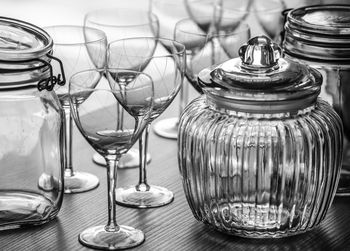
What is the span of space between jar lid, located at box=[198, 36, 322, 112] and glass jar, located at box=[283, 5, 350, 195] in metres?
0.13

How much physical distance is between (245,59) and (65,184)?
1.14ft

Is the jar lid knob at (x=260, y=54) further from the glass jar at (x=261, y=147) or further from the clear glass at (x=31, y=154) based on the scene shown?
the clear glass at (x=31, y=154)

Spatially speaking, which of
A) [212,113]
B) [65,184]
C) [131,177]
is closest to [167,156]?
[131,177]

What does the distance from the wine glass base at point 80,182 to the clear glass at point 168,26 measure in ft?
0.72

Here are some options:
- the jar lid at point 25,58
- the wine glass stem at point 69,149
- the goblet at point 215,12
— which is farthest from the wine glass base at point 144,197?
the goblet at point 215,12

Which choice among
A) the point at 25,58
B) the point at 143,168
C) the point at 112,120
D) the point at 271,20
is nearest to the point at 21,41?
the point at 25,58

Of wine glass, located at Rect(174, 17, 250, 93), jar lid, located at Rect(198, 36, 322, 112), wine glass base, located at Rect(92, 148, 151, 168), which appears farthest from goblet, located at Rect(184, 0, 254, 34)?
jar lid, located at Rect(198, 36, 322, 112)

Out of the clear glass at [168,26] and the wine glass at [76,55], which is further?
the clear glass at [168,26]

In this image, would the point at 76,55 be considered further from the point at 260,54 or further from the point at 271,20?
the point at 271,20

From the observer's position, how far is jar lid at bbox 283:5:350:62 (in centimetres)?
142

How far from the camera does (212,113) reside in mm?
1298

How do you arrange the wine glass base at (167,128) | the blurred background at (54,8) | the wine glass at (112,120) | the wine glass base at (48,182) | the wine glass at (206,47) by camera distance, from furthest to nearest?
the blurred background at (54,8) < the wine glass base at (167,128) < the wine glass at (206,47) < the wine glass base at (48,182) < the wine glass at (112,120)

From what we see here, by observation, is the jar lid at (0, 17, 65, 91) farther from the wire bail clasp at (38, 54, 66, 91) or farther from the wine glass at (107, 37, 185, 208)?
the wine glass at (107, 37, 185, 208)

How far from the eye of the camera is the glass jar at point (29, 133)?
1.29 meters
